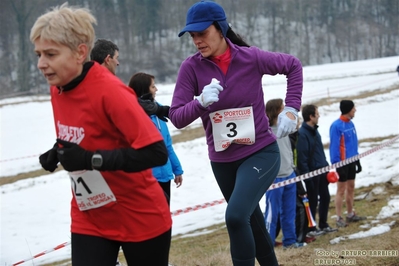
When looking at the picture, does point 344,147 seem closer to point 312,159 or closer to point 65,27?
point 312,159

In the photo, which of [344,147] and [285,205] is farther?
[344,147]

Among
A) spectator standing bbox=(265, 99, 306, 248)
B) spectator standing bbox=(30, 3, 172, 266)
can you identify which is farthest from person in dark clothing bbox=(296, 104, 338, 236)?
spectator standing bbox=(30, 3, 172, 266)

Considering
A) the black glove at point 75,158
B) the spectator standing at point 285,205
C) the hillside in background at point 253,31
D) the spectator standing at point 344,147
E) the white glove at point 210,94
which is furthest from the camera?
the hillside in background at point 253,31

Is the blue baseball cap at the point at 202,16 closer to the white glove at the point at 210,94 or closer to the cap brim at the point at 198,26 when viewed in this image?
the cap brim at the point at 198,26

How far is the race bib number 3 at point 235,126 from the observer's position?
395 centimetres

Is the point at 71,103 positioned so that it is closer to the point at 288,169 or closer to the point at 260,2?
the point at 288,169

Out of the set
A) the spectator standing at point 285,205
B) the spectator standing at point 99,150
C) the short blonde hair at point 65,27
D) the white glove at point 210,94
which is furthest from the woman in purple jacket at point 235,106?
the spectator standing at point 285,205

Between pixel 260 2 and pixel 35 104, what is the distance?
55656mm

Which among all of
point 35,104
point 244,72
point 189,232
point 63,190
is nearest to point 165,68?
point 35,104

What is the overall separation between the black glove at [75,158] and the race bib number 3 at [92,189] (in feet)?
0.44

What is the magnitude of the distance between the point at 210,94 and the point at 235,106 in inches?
16.4

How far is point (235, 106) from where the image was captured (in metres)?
3.96

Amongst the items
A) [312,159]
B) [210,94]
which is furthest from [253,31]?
[210,94]

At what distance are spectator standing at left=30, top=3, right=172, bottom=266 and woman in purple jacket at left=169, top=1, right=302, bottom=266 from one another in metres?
1.08
